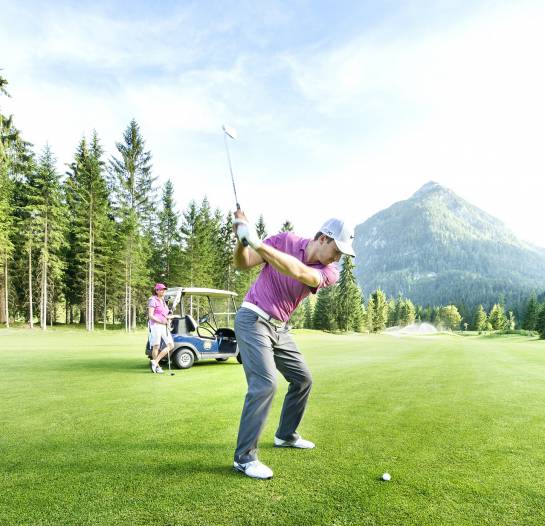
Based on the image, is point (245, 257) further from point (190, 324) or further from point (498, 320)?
point (498, 320)

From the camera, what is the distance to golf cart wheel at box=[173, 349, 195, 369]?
36.2ft

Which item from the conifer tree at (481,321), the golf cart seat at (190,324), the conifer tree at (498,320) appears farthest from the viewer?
the conifer tree at (481,321)

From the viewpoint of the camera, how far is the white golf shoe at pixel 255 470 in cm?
336

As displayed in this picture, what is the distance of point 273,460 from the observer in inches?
150

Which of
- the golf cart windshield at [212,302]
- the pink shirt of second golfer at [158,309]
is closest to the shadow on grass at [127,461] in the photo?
the pink shirt of second golfer at [158,309]

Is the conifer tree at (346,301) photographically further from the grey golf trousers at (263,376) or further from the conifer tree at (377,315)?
the grey golf trousers at (263,376)

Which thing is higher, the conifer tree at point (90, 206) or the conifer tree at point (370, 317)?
the conifer tree at point (90, 206)

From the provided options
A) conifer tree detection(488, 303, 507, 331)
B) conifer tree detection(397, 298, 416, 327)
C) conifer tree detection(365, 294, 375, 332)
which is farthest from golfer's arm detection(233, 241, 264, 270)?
conifer tree detection(488, 303, 507, 331)

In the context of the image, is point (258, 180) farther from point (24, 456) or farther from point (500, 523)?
point (500, 523)

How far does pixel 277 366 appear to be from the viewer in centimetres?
414

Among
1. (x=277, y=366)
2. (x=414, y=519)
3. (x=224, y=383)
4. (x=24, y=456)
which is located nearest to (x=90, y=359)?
(x=224, y=383)

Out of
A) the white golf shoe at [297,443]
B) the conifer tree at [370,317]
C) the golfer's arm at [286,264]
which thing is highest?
the golfer's arm at [286,264]

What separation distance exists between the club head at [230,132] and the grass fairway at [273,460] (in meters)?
3.48

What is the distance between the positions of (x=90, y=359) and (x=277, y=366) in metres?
10.7
